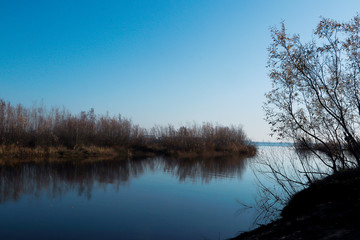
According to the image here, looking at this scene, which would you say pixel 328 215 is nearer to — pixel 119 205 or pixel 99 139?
pixel 119 205

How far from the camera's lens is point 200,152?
25.7 meters

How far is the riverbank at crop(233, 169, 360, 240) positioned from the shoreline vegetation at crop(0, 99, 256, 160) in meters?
17.4

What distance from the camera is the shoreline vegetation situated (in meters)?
17.2

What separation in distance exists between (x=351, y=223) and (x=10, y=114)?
66.9 ft

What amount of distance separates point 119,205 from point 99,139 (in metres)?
16.2

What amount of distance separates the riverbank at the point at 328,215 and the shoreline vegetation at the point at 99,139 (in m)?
17.4

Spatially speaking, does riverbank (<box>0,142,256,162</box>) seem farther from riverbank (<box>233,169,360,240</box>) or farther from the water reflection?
riverbank (<box>233,169,360,240</box>)

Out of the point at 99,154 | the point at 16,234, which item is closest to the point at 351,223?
the point at 16,234

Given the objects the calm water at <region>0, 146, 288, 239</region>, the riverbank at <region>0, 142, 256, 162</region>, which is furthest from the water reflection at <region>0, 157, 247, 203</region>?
the riverbank at <region>0, 142, 256, 162</region>

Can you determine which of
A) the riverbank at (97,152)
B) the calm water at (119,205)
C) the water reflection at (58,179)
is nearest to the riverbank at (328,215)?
the calm water at (119,205)

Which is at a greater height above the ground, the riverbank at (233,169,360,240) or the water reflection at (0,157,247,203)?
the riverbank at (233,169,360,240)

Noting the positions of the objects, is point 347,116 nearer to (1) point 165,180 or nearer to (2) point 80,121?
(1) point 165,180

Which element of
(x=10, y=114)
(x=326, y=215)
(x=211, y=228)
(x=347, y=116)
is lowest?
(x=211, y=228)

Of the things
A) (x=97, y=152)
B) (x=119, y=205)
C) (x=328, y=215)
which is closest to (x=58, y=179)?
(x=119, y=205)
